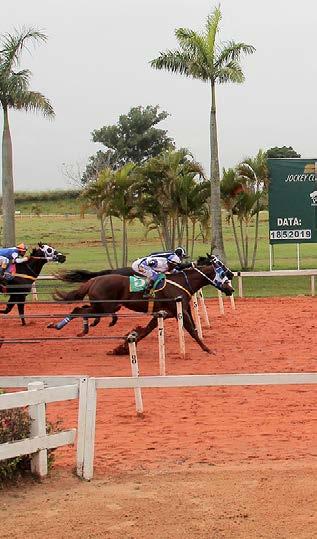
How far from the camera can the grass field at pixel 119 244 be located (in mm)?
28906

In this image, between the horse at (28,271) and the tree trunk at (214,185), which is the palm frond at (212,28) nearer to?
the tree trunk at (214,185)

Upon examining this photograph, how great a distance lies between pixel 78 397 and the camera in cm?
750

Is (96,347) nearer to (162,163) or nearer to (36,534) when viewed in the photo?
(36,534)

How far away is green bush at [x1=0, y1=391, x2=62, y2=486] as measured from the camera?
279 inches

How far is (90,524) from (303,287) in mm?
21952

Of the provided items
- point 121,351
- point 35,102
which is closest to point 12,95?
point 35,102

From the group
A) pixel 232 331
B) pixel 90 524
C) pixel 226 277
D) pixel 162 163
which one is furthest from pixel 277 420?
pixel 162 163

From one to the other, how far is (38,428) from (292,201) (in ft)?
65.3

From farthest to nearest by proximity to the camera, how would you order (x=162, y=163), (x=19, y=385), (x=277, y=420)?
(x=162, y=163)
(x=277, y=420)
(x=19, y=385)

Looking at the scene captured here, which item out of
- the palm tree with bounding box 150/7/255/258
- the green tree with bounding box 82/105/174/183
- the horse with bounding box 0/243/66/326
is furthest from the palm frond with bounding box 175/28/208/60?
the green tree with bounding box 82/105/174/183

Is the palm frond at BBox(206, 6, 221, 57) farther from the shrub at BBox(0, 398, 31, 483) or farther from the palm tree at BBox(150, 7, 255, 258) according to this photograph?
the shrub at BBox(0, 398, 31, 483)

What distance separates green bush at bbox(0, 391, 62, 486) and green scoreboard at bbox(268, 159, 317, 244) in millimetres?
19416

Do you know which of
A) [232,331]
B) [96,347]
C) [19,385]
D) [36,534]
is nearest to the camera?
[36,534]

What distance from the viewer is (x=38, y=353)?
15500 millimetres
